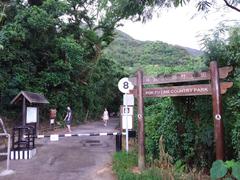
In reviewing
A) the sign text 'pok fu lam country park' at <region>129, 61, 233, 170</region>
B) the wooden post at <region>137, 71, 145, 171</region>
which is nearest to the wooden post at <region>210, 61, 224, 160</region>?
the sign text 'pok fu lam country park' at <region>129, 61, 233, 170</region>

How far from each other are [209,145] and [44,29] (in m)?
15.3

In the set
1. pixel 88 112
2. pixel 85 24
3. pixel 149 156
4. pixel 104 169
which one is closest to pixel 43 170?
pixel 104 169

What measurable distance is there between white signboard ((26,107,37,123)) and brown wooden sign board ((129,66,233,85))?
701 cm

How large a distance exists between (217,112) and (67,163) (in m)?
5.47

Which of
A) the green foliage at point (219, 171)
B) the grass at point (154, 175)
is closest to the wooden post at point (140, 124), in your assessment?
the grass at point (154, 175)

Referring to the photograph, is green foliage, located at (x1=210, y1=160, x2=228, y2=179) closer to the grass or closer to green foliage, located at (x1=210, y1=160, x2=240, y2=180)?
green foliage, located at (x1=210, y1=160, x2=240, y2=180)

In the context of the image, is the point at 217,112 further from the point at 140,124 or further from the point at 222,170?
the point at 222,170

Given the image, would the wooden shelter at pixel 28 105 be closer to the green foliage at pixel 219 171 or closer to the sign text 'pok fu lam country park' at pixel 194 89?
the sign text 'pok fu lam country park' at pixel 194 89

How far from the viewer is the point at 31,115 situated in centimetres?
1512

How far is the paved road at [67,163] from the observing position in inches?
351

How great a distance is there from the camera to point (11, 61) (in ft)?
70.4

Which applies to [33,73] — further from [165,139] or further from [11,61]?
[165,139]

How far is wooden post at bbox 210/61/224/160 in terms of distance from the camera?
7.18 meters

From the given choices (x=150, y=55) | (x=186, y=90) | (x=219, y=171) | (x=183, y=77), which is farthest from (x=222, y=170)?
(x=150, y=55)
